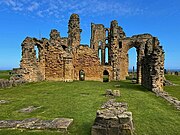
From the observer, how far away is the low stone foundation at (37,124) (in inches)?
282

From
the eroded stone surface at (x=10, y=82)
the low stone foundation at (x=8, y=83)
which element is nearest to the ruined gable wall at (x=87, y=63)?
the eroded stone surface at (x=10, y=82)

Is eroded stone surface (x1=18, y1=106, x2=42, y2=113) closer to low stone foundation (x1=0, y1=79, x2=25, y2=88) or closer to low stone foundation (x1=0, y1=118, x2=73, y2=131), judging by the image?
low stone foundation (x1=0, y1=118, x2=73, y2=131)

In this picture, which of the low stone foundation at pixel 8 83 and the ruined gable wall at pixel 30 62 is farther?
the ruined gable wall at pixel 30 62

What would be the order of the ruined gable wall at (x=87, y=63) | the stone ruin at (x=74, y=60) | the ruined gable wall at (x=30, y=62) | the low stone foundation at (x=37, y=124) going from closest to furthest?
1. the low stone foundation at (x=37, y=124)
2. the stone ruin at (x=74, y=60)
3. the ruined gable wall at (x=30, y=62)
4. the ruined gable wall at (x=87, y=63)

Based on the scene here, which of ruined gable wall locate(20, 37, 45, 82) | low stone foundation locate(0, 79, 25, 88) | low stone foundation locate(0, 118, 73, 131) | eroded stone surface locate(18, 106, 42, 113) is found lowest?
low stone foundation locate(0, 118, 73, 131)

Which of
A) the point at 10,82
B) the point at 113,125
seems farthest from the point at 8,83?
the point at 113,125

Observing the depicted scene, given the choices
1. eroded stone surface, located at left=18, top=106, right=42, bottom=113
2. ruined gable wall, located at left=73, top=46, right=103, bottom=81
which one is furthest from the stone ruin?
eroded stone surface, located at left=18, top=106, right=42, bottom=113

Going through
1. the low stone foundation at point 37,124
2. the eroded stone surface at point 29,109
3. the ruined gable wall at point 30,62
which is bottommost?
the low stone foundation at point 37,124

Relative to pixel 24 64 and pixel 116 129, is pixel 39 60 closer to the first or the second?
pixel 24 64

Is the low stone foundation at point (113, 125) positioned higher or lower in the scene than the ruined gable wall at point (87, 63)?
lower

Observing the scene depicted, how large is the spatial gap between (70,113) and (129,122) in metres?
3.36

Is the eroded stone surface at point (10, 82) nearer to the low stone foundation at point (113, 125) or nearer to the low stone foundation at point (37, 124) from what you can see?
the low stone foundation at point (37, 124)

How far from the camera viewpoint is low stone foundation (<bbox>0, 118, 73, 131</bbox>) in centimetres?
717

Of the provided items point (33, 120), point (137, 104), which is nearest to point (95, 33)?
point (137, 104)
